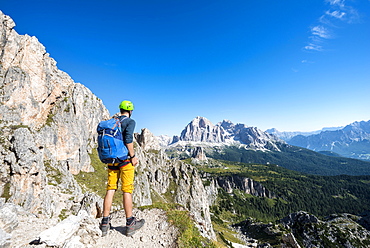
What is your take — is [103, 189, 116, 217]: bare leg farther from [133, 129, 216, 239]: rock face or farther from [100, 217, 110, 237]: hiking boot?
[133, 129, 216, 239]: rock face

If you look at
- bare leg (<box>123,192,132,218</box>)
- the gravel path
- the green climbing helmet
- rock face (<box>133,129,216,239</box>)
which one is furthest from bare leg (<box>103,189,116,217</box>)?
rock face (<box>133,129,216,239</box>)

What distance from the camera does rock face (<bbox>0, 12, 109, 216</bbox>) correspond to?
116 ft

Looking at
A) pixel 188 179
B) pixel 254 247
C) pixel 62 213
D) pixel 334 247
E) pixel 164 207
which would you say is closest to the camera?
pixel 164 207

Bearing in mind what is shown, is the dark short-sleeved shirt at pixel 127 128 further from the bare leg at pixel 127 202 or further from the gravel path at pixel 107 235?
the gravel path at pixel 107 235

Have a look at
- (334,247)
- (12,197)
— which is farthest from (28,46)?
(334,247)

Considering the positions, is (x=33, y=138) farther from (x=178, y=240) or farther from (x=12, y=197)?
(x=178, y=240)

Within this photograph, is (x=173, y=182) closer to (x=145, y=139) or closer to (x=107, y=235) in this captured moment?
(x=145, y=139)

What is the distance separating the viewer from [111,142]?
24.3ft

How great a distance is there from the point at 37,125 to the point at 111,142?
7632 cm

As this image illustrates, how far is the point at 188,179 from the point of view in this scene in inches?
5728

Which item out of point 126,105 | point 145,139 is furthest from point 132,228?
point 145,139

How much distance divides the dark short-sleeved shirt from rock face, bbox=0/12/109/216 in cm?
4060

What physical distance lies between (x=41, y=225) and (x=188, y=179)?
142957mm

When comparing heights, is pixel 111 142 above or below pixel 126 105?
below
